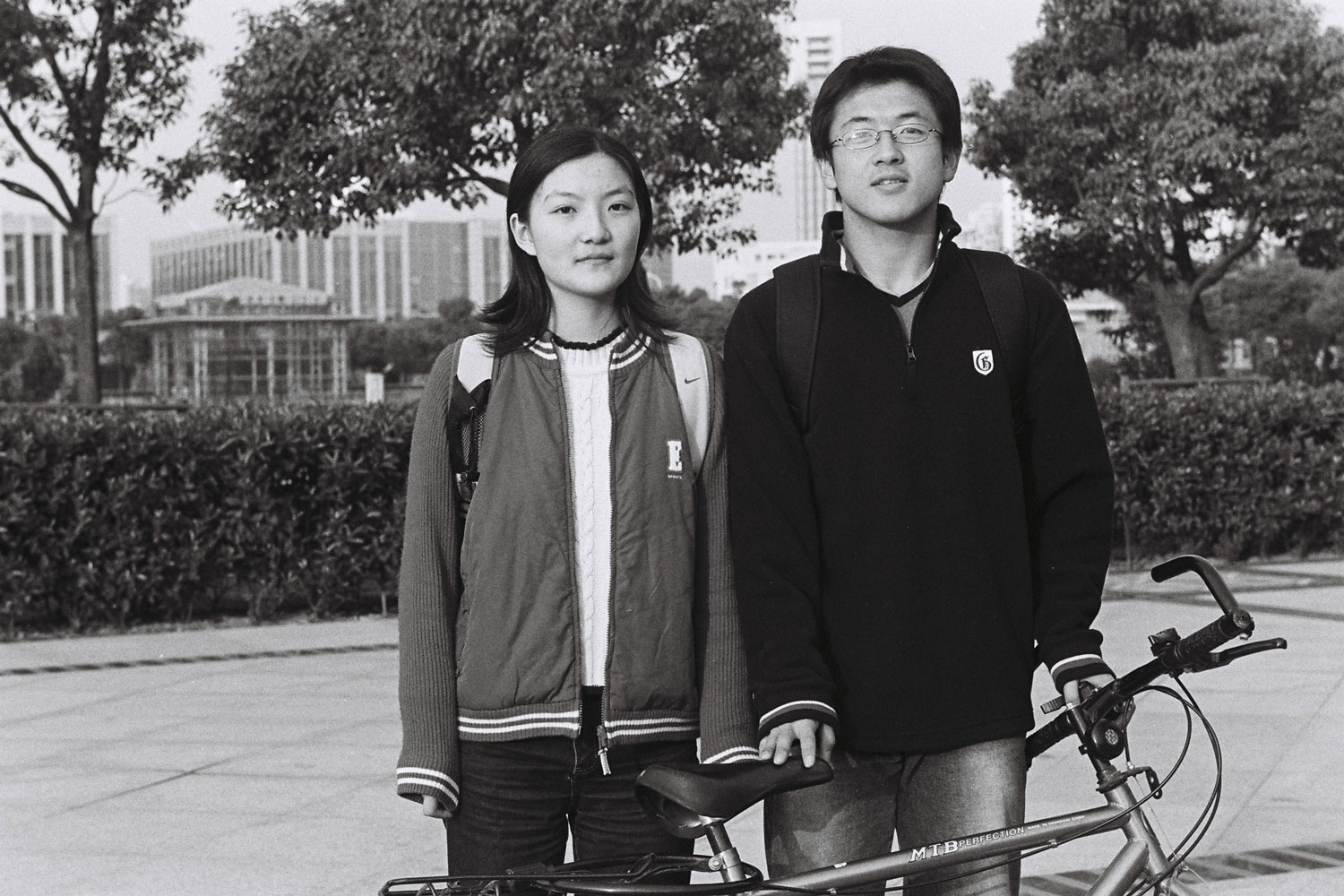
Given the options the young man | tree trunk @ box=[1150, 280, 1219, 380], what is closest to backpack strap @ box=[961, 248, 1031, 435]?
the young man

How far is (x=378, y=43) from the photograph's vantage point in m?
13.8

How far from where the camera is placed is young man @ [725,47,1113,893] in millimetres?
2340

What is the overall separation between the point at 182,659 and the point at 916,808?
20.9 ft

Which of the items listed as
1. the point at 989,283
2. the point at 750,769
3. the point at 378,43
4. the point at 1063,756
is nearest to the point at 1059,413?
the point at 989,283

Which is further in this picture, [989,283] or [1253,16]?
[1253,16]

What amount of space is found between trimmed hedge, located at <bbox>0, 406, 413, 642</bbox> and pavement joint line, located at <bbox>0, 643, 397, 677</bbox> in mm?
806

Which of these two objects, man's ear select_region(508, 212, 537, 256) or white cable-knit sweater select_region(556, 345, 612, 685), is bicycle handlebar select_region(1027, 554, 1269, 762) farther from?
man's ear select_region(508, 212, 537, 256)

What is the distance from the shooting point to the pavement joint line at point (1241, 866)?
4.25 m

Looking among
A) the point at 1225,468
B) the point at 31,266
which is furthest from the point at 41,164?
the point at 31,266

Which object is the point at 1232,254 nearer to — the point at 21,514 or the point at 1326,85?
the point at 1326,85

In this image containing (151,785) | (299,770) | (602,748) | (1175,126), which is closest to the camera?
(602,748)

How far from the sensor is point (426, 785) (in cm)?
236

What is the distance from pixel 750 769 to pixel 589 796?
0.33 meters

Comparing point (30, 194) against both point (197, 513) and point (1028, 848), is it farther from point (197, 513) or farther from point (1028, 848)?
point (1028, 848)
